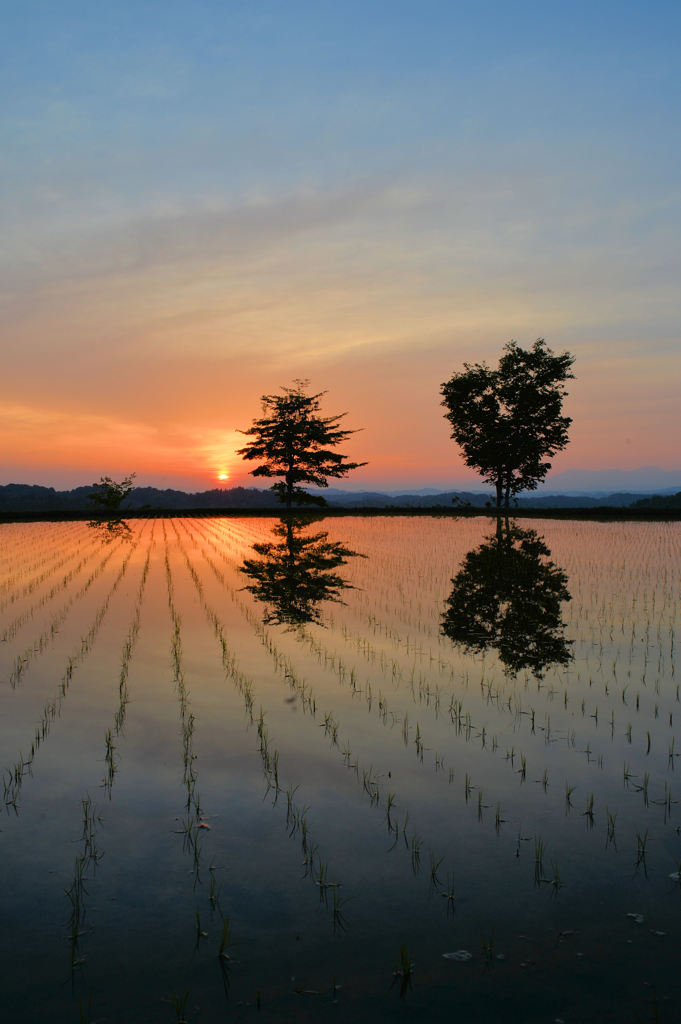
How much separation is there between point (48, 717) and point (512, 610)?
10886mm

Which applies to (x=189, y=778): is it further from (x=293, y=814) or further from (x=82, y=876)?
(x=82, y=876)

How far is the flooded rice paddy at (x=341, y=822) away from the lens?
12.8 feet

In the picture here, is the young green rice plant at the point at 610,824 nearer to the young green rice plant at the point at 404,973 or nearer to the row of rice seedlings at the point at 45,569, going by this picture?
the young green rice plant at the point at 404,973

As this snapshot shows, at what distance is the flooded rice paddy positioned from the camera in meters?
3.91

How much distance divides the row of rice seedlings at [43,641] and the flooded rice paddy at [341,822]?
0.10 m

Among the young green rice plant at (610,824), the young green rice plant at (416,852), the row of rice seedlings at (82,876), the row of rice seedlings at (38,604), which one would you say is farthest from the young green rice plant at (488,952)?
the row of rice seedlings at (38,604)

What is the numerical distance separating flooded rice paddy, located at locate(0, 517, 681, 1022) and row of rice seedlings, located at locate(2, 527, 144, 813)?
45 mm

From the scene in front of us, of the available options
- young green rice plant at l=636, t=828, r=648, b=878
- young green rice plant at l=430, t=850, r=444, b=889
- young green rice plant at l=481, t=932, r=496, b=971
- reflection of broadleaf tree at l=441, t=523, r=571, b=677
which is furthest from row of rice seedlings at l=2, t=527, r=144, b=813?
reflection of broadleaf tree at l=441, t=523, r=571, b=677

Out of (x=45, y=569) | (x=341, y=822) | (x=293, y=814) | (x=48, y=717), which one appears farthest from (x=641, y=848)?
(x=45, y=569)

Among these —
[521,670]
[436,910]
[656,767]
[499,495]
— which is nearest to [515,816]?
[436,910]

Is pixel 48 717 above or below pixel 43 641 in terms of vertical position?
below

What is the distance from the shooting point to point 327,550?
3247cm

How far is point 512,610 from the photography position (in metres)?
16.2

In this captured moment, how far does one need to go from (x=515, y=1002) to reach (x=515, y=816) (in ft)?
7.43
